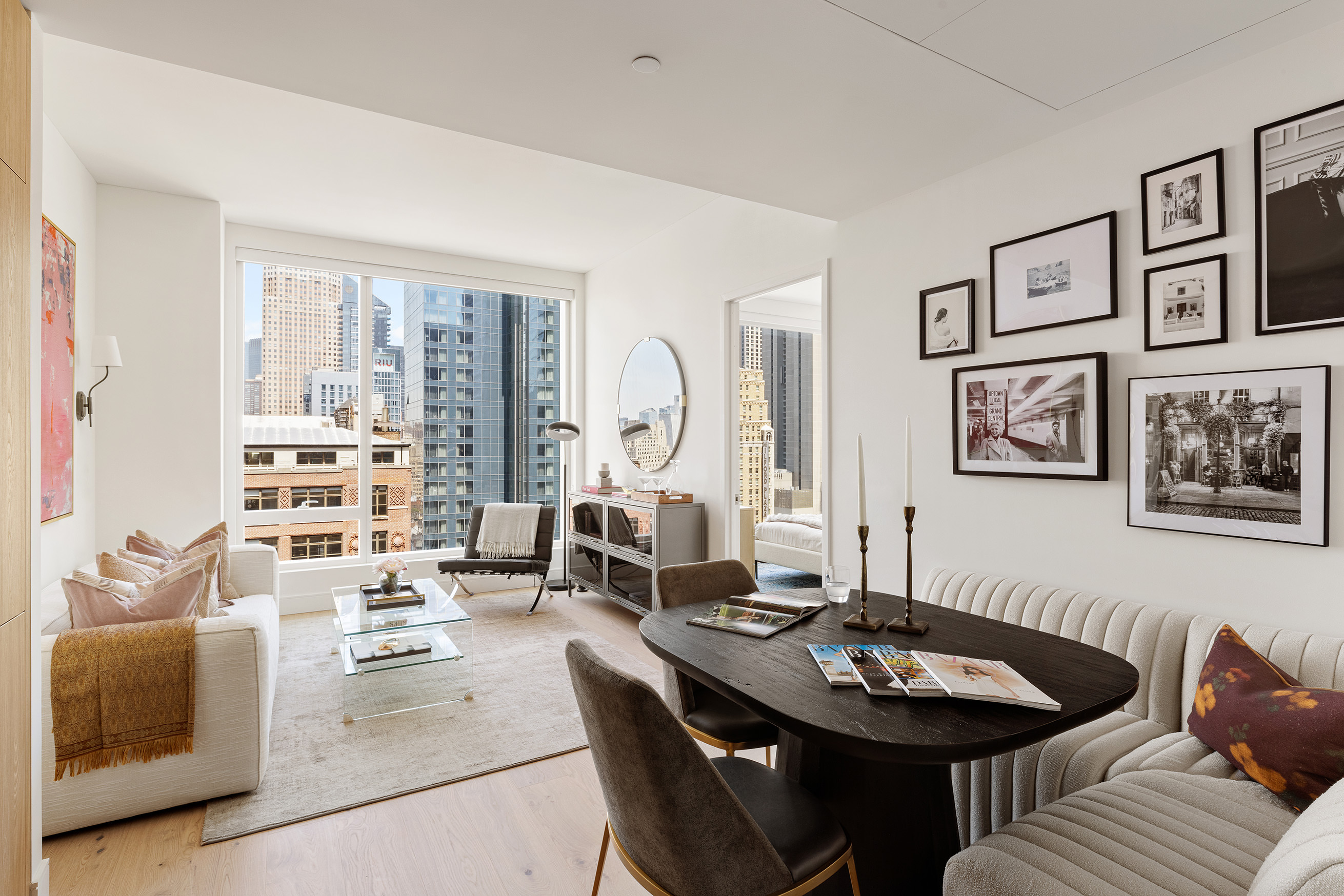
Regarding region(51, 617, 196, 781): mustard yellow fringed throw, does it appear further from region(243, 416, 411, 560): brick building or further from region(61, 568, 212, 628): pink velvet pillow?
region(243, 416, 411, 560): brick building

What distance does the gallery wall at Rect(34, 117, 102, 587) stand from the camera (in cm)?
330

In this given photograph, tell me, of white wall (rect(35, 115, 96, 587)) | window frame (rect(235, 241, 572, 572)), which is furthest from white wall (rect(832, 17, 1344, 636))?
white wall (rect(35, 115, 96, 587))

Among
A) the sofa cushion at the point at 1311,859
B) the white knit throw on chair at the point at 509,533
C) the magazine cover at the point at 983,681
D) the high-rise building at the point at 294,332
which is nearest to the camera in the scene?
the sofa cushion at the point at 1311,859

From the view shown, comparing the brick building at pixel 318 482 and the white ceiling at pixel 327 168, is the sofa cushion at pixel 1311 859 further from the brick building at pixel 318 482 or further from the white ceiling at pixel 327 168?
the brick building at pixel 318 482

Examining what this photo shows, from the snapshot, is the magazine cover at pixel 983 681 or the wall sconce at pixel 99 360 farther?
the wall sconce at pixel 99 360

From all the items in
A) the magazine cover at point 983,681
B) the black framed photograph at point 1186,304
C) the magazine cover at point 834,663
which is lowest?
the magazine cover at point 834,663

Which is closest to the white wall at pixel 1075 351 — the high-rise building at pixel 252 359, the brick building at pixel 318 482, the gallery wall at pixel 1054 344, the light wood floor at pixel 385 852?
the gallery wall at pixel 1054 344

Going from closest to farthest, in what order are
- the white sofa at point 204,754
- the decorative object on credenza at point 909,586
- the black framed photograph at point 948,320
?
the decorative object on credenza at point 909,586, the white sofa at point 204,754, the black framed photograph at point 948,320

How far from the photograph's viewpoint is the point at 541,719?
9.98ft

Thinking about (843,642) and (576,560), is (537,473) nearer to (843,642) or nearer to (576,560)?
(576,560)

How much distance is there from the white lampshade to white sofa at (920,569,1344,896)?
464 cm

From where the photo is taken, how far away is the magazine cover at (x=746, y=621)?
1747mm

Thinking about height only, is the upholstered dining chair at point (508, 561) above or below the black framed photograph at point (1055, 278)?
below

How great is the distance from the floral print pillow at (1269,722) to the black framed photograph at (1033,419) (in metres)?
0.77
